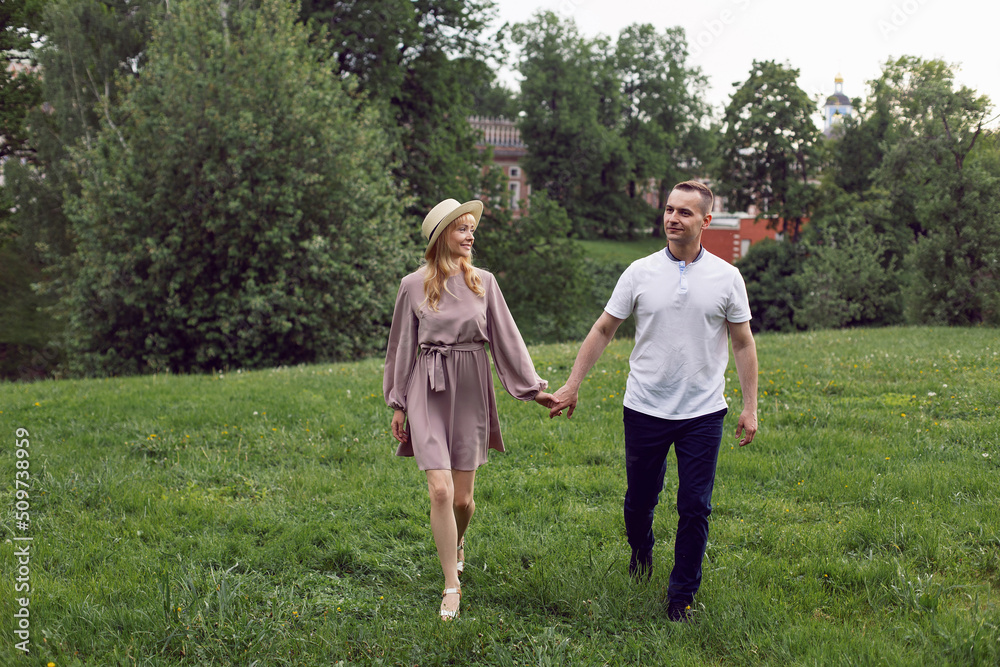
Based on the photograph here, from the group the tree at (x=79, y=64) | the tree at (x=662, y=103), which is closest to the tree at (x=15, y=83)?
the tree at (x=79, y=64)

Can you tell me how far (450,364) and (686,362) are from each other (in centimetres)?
133

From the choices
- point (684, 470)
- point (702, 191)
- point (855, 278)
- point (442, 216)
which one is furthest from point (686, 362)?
point (855, 278)

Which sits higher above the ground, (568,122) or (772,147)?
(568,122)

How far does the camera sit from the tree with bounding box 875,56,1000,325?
79.2 feet

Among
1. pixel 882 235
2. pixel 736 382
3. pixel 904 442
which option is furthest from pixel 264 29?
pixel 882 235

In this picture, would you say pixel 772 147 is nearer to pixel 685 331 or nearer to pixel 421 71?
pixel 421 71

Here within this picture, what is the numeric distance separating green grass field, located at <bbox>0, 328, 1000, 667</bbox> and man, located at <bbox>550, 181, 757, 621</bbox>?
1.71 ft

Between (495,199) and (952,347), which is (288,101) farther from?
(952,347)

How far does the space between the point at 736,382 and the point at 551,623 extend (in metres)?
6.59

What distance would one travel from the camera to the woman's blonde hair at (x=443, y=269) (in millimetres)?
4527

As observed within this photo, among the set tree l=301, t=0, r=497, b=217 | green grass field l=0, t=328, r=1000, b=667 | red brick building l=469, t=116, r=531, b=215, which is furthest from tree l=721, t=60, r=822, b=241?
green grass field l=0, t=328, r=1000, b=667

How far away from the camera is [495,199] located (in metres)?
29.9

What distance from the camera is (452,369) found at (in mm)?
4531

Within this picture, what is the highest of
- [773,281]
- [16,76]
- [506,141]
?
[506,141]
